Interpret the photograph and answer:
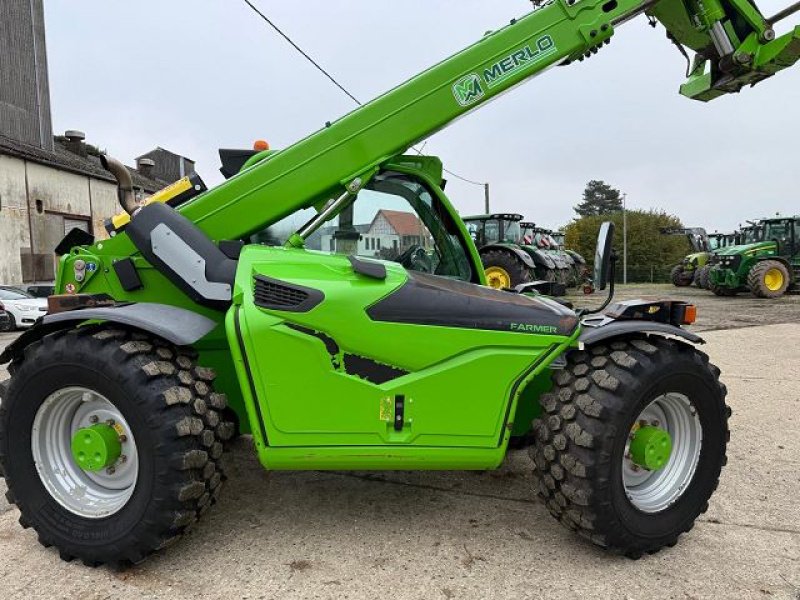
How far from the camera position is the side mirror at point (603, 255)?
2895 mm

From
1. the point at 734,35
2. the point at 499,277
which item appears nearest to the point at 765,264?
the point at 499,277

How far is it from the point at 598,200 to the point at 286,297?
8884 cm

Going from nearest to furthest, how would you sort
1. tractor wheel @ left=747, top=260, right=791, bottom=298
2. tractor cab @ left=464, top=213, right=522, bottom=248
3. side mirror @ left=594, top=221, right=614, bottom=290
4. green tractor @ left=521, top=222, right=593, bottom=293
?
side mirror @ left=594, top=221, right=614, bottom=290 < tractor cab @ left=464, top=213, right=522, bottom=248 < green tractor @ left=521, top=222, right=593, bottom=293 < tractor wheel @ left=747, top=260, right=791, bottom=298

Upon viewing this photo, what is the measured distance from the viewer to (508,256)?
1362 cm

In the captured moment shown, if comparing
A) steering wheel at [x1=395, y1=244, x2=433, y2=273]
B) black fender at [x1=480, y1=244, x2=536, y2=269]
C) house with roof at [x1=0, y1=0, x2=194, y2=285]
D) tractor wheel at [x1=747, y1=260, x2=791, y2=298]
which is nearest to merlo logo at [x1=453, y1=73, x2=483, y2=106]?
steering wheel at [x1=395, y1=244, x2=433, y2=273]

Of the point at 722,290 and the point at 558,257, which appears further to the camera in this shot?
the point at 722,290

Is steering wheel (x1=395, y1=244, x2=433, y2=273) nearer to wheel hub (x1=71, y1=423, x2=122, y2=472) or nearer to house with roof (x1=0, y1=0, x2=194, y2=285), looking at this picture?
wheel hub (x1=71, y1=423, x2=122, y2=472)

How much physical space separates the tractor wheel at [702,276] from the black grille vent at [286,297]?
2198 cm

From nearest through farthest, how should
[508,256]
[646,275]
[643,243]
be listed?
1. [508,256]
2. [646,275]
3. [643,243]

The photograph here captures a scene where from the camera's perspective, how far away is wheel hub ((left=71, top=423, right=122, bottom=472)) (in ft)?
8.68

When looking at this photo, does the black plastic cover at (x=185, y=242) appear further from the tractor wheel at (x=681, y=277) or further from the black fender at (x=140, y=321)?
the tractor wheel at (x=681, y=277)

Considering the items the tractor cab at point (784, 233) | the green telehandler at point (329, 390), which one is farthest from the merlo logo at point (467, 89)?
the tractor cab at point (784, 233)

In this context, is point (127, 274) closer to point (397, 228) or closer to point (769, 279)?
point (397, 228)

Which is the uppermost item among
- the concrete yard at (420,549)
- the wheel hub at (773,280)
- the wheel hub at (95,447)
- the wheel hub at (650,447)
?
the wheel hub at (773,280)
